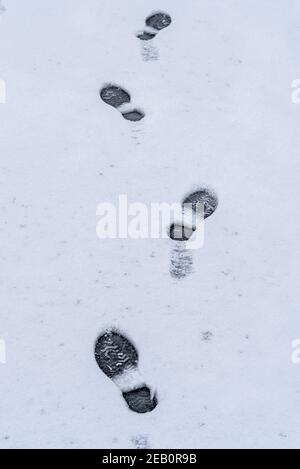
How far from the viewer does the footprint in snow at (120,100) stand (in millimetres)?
3887

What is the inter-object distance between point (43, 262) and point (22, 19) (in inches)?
105

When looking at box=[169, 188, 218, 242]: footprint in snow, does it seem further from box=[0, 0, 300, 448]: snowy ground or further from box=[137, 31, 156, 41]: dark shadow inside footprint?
box=[137, 31, 156, 41]: dark shadow inside footprint

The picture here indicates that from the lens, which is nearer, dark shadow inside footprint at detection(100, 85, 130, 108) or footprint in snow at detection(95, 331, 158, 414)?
footprint in snow at detection(95, 331, 158, 414)

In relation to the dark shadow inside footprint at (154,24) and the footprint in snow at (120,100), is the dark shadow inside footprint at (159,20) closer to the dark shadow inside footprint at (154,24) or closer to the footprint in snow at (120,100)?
the dark shadow inside footprint at (154,24)

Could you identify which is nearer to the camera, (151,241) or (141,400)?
(141,400)

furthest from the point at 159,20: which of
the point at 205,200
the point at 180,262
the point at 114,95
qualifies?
the point at 180,262

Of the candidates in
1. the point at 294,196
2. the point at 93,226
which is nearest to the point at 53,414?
the point at 93,226

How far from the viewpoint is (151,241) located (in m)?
3.17

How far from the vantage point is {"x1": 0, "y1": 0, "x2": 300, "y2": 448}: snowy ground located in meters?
2.53

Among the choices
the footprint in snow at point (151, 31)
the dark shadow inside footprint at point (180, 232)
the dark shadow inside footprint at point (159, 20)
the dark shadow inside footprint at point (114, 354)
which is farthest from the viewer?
the dark shadow inside footprint at point (159, 20)

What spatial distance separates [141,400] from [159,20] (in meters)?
3.59

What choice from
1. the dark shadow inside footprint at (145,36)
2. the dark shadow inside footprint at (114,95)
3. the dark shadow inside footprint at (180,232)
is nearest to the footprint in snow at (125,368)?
the dark shadow inside footprint at (180,232)

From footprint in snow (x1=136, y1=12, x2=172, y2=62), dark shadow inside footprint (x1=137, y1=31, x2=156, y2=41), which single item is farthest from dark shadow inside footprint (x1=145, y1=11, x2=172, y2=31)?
dark shadow inside footprint (x1=137, y1=31, x2=156, y2=41)

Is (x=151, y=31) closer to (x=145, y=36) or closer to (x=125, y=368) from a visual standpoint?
(x=145, y=36)
